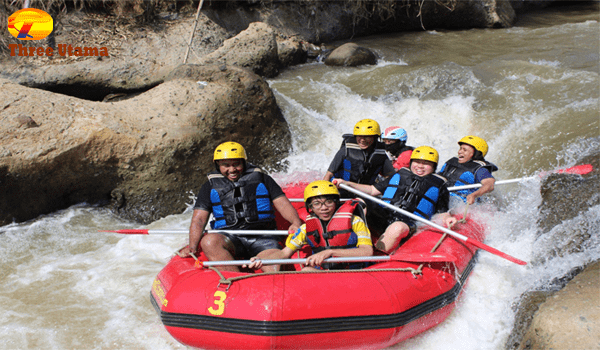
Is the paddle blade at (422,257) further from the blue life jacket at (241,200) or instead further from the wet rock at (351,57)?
the wet rock at (351,57)

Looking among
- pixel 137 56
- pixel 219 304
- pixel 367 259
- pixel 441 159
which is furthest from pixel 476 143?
pixel 137 56

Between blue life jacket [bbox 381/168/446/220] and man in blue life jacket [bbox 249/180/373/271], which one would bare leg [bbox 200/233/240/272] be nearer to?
man in blue life jacket [bbox 249/180/373/271]

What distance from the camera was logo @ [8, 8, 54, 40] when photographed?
8.41m

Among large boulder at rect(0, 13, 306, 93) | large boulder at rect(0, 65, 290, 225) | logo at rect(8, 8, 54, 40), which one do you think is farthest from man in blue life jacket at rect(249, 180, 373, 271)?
logo at rect(8, 8, 54, 40)

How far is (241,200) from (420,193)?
5.21 ft

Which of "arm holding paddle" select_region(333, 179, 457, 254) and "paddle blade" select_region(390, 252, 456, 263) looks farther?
"arm holding paddle" select_region(333, 179, 457, 254)

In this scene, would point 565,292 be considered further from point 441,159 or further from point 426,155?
point 441,159

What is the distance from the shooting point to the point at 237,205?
3791mm

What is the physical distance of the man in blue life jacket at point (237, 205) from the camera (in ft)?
12.3

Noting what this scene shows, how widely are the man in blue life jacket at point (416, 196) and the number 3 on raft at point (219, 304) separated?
147cm

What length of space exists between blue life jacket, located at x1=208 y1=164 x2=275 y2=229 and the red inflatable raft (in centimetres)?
52

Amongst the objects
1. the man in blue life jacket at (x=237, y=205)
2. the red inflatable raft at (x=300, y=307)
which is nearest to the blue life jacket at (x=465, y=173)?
the red inflatable raft at (x=300, y=307)

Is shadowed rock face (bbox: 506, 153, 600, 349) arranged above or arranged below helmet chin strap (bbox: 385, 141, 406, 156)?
below

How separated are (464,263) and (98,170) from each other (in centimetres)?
430
